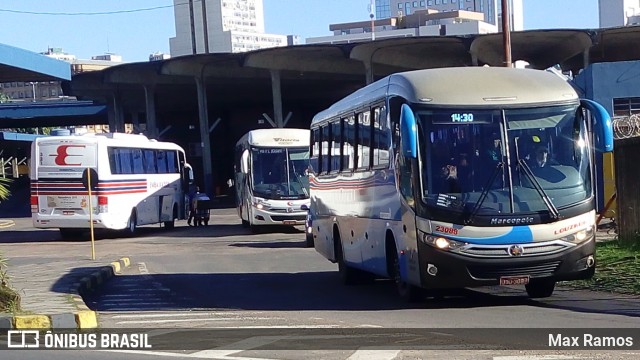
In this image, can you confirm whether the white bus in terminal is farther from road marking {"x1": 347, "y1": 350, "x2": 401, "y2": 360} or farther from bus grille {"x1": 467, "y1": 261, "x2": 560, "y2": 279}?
road marking {"x1": 347, "y1": 350, "x2": 401, "y2": 360}

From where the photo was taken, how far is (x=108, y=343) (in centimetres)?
1062

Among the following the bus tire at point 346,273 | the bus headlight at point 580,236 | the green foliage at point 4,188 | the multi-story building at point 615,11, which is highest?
the multi-story building at point 615,11

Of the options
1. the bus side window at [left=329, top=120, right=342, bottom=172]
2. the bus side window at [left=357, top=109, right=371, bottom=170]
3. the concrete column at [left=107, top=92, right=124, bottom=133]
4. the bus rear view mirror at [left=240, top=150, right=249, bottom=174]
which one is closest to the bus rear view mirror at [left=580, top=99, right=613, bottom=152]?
the bus side window at [left=357, top=109, right=371, bottom=170]

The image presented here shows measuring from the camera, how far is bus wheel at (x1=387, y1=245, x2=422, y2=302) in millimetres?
13305

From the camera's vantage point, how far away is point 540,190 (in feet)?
39.7

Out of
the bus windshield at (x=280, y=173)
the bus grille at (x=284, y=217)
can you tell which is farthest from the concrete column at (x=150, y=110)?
the bus grille at (x=284, y=217)

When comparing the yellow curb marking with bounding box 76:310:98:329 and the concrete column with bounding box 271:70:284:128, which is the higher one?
the concrete column with bounding box 271:70:284:128

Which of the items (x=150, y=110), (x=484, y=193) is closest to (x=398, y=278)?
(x=484, y=193)

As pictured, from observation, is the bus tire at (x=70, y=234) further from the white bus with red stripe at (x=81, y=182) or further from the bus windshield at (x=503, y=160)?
the bus windshield at (x=503, y=160)

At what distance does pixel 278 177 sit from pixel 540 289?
60.8 ft

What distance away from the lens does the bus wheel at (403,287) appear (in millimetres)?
13305

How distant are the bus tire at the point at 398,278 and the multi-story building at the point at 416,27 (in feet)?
352

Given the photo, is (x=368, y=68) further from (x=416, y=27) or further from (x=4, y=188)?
(x=416, y=27)

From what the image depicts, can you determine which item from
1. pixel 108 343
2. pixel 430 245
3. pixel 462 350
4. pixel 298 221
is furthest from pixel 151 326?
pixel 298 221
